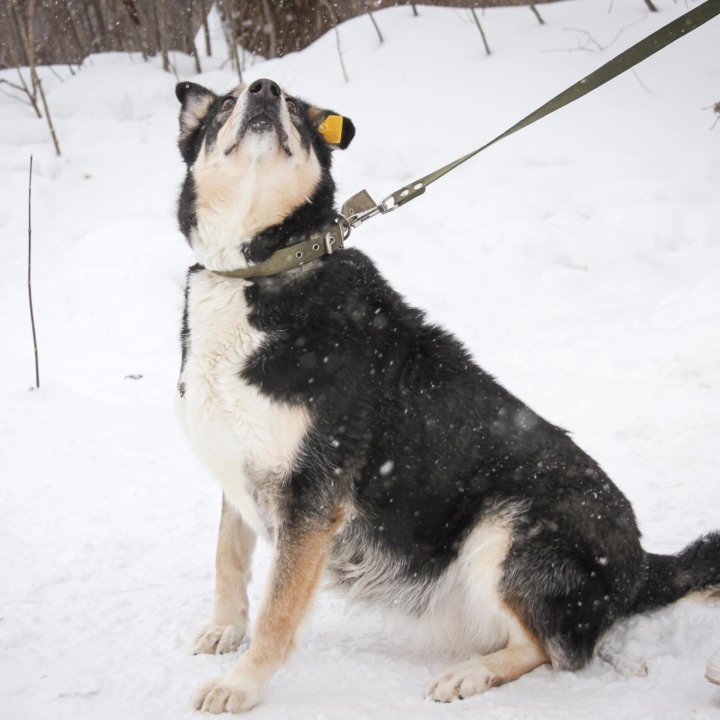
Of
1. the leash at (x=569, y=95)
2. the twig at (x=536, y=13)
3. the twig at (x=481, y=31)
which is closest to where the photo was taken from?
the leash at (x=569, y=95)

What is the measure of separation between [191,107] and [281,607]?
2.19 meters

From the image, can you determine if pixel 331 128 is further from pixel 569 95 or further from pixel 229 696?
pixel 229 696

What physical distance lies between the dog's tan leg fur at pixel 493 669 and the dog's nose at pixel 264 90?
222 cm

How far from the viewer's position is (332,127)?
3.31 meters

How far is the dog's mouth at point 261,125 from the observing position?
296cm

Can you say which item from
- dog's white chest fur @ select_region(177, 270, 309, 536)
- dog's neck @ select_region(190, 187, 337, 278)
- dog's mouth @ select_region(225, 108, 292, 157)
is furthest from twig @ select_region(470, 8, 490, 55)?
dog's white chest fur @ select_region(177, 270, 309, 536)

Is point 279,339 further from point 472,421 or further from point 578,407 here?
point 578,407

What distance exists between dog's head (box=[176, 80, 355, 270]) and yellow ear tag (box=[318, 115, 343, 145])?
220 mm

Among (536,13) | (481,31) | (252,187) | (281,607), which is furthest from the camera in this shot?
(536,13)

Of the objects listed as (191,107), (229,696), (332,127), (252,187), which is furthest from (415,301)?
(229,696)

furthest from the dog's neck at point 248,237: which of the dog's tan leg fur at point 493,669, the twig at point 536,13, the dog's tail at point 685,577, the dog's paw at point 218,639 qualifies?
the twig at point 536,13

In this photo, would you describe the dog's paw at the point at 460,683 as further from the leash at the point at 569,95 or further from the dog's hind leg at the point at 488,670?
the leash at the point at 569,95

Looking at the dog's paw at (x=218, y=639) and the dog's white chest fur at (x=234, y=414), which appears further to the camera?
the dog's paw at (x=218, y=639)

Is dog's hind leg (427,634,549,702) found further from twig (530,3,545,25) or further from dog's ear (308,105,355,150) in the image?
twig (530,3,545,25)
